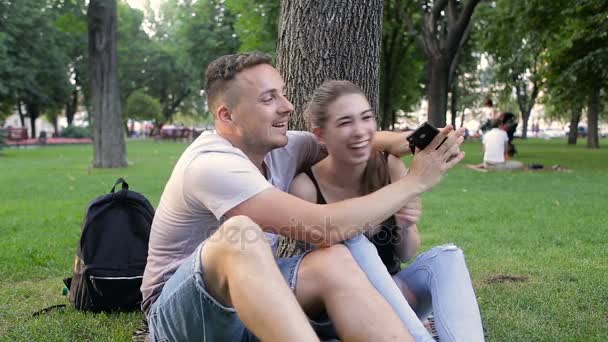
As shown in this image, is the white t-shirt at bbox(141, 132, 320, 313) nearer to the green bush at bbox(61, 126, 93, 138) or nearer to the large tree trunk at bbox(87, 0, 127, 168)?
the large tree trunk at bbox(87, 0, 127, 168)

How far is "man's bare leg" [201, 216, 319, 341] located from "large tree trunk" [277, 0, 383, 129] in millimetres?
1695

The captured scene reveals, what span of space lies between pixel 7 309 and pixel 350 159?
2699mm

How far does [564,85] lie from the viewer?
57.1 feet

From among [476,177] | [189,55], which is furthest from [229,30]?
[476,177]

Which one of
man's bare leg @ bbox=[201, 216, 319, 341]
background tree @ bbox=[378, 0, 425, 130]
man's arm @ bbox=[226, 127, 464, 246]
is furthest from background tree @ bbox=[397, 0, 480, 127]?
man's bare leg @ bbox=[201, 216, 319, 341]

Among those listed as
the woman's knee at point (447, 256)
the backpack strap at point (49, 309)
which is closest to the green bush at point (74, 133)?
the backpack strap at point (49, 309)

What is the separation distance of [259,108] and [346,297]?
0.93 m

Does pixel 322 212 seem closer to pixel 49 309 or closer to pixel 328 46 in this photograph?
pixel 328 46

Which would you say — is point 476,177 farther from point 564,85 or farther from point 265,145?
point 265,145

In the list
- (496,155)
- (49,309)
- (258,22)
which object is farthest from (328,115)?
(258,22)

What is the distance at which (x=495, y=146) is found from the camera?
14500mm

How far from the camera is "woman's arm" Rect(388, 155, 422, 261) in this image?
290 cm

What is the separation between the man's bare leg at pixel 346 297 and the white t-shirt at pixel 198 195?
0.41 metres

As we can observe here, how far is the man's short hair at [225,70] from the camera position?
2693 mm
